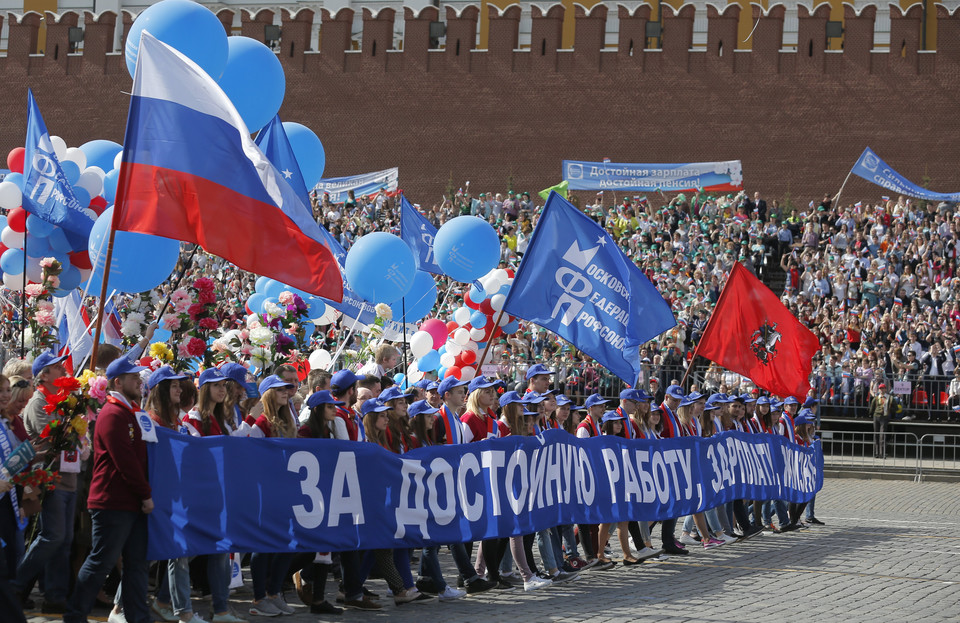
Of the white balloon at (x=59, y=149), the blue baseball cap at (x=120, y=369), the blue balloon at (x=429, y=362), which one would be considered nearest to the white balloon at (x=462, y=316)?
the blue balloon at (x=429, y=362)

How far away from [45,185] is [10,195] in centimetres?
66

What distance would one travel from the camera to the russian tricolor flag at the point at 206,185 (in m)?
8.30

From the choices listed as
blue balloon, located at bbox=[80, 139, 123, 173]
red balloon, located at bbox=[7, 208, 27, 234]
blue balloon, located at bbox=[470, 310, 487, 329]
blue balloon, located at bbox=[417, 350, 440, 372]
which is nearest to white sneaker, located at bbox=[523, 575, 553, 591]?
red balloon, located at bbox=[7, 208, 27, 234]

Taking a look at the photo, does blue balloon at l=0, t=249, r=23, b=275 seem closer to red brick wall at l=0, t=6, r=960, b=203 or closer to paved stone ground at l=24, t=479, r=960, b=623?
paved stone ground at l=24, t=479, r=960, b=623

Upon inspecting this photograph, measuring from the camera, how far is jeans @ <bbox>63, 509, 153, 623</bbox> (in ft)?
24.3

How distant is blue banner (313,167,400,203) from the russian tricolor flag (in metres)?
28.7

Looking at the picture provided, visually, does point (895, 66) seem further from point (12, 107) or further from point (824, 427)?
point (12, 107)

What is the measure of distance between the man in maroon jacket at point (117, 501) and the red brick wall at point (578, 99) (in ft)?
99.9

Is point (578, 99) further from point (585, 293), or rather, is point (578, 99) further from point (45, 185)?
point (45, 185)

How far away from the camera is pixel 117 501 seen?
7438 mm

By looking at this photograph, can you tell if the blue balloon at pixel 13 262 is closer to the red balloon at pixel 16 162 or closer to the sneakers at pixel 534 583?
the red balloon at pixel 16 162

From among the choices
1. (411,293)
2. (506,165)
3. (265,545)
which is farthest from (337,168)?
(265,545)

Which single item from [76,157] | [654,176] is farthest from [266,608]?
[654,176]

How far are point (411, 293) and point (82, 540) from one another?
821 cm
